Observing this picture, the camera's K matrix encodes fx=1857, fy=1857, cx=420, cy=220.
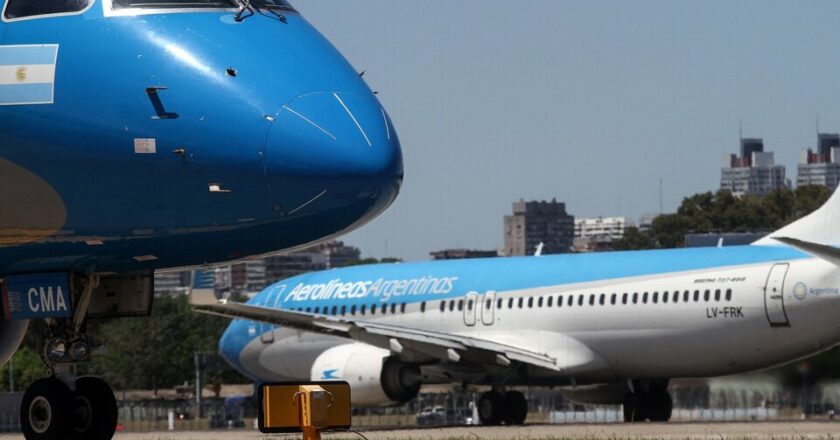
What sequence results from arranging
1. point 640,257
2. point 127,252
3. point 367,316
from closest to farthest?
1. point 127,252
2. point 640,257
3. point 367,316

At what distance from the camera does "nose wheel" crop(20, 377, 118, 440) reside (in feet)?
44.3

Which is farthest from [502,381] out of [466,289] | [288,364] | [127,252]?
[127,252]

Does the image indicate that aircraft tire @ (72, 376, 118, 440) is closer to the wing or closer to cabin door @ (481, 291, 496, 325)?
the wing

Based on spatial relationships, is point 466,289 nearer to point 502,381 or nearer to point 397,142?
point 502,381

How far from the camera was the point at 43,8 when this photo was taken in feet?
43.7

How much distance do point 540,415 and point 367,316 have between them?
7.85 meters

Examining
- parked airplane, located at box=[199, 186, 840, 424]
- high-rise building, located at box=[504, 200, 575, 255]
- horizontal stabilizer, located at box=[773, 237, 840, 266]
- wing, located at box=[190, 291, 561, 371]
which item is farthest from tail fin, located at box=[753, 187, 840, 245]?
high-rise building, located at box=[504, 200, 575, 255]

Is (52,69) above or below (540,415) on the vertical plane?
above

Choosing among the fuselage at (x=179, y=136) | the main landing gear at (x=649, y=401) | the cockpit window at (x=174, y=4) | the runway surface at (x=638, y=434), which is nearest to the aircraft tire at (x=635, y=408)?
the main landing gear at (x=649, y=401)

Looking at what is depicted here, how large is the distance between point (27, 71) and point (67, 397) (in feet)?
7.91

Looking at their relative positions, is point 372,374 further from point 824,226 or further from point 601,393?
point 824,226

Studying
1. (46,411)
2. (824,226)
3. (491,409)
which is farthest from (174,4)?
(491,409)

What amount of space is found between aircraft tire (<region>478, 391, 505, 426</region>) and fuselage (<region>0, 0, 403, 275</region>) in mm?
23010

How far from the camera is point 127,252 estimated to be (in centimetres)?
1342
